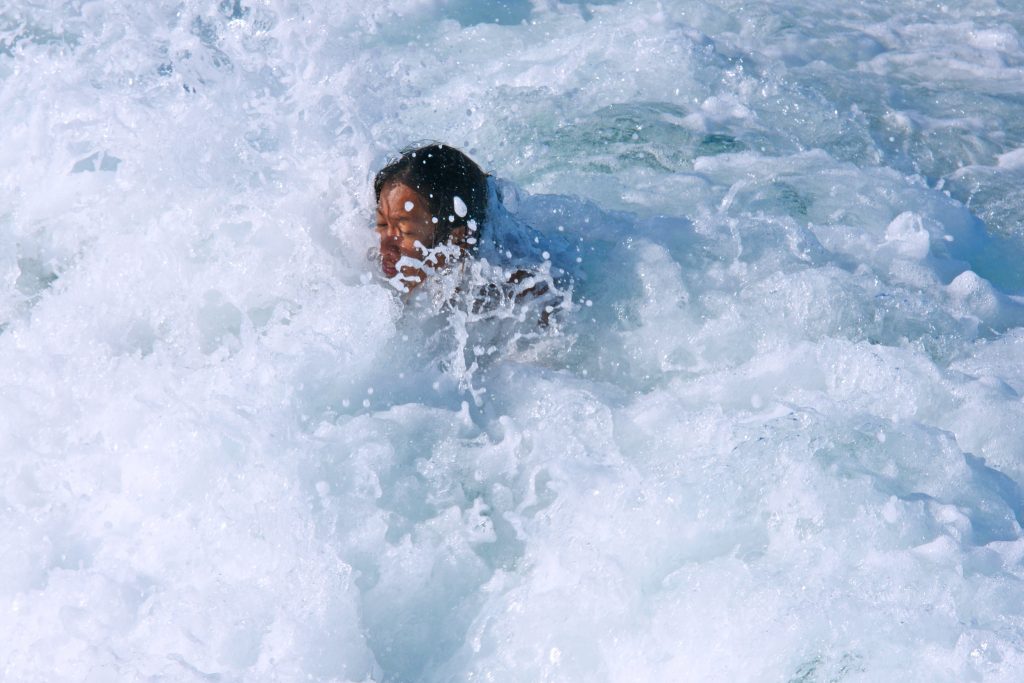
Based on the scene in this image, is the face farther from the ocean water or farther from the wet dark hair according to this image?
the ocean water

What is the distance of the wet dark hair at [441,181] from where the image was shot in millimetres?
3891

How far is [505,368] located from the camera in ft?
12.8

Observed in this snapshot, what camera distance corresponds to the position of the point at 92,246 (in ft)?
14.5

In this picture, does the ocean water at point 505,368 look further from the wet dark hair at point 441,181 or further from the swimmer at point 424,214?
the wet dark hair at point 441,181

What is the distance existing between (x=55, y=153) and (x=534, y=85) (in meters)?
2.63

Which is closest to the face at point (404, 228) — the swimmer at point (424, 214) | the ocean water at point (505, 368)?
the swimmer at point (424, 214)

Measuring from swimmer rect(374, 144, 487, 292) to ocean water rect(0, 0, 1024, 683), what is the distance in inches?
5.2

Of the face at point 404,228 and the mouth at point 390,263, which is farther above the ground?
the face at point 404,228

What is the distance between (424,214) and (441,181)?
0.15 metres

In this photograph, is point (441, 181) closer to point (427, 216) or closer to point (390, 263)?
point (427, 216)

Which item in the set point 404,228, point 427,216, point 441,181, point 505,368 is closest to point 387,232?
point 404,228

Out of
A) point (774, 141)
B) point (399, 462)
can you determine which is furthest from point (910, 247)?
point (399, 462)

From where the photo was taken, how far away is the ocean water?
9.21 feet

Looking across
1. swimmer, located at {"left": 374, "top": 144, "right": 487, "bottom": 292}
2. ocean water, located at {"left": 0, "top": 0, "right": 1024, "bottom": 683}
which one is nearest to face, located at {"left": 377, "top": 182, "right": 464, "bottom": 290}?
swimmer, located at {"left": 374, "top": 144, "right": 487, "bottom": 292}
